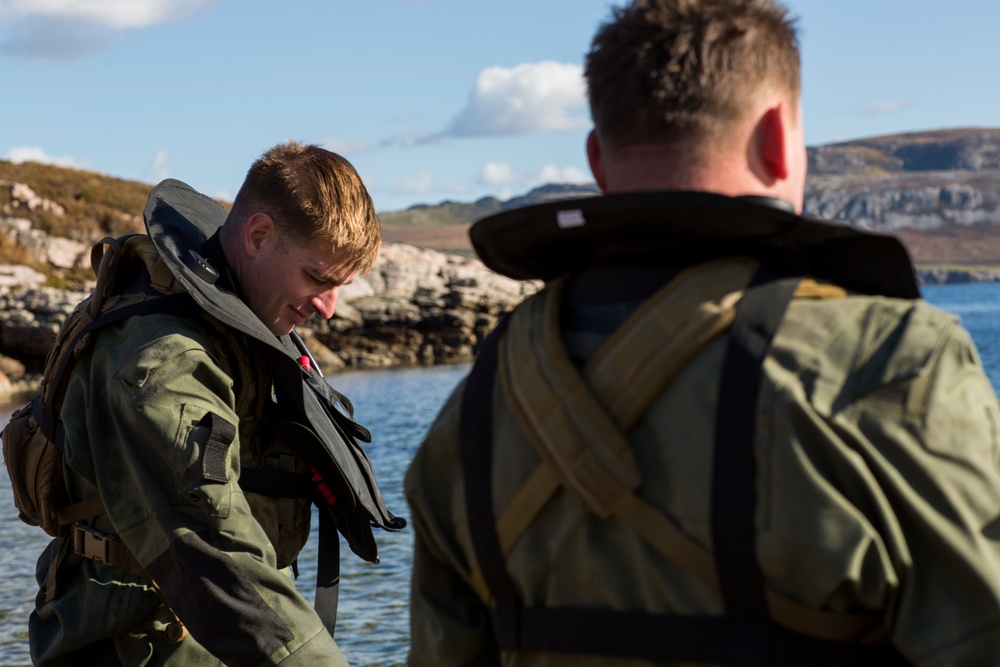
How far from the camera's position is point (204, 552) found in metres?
3.07

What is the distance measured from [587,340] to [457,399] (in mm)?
289

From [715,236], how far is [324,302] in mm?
2291

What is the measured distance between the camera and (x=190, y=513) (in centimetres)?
312

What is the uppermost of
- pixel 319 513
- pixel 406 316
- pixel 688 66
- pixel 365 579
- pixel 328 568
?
pixel 688 66

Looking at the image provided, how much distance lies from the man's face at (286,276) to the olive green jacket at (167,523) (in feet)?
1.25

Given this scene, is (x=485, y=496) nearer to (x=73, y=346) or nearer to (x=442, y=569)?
(x=442, y=569)

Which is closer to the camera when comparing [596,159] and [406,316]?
[596,159]

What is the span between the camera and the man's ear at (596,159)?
2042mm

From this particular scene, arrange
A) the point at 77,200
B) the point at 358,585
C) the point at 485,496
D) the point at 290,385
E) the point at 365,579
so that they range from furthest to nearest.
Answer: the point at 77,200 → the point at 365,579 → the point at 358,585 → the point at 290,385 → the point at 485,496

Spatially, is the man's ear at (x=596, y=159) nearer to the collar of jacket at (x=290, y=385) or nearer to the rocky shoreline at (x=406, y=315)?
the collar of jacket at (x=290, y=385)

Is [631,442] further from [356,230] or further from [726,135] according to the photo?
[356,230]

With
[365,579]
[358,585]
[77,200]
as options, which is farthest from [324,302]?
[77,200]

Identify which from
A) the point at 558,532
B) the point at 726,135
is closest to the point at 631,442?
the point at 558,532

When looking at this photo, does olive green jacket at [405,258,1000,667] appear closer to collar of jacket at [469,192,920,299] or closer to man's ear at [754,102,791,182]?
collar of jacket at [469,192,920,299]
